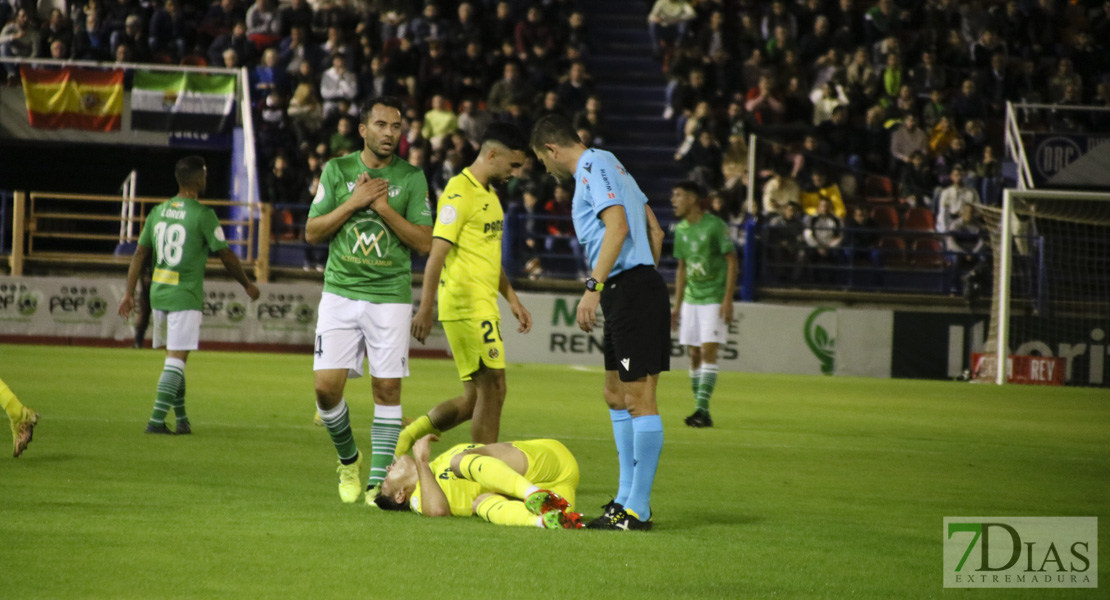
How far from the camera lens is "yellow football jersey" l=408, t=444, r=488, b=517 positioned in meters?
7.14

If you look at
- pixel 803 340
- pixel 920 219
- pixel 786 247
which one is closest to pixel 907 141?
pixel 920 219

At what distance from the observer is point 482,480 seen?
22.8 feet

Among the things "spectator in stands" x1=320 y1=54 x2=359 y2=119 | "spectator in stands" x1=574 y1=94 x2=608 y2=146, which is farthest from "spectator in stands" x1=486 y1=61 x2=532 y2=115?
"spectator in stands" x1=320 y1=54 x2=359 y2=119

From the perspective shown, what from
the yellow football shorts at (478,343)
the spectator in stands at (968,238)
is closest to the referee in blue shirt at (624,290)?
the yellow football shorts at (478,343)

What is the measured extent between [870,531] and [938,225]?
16177mm

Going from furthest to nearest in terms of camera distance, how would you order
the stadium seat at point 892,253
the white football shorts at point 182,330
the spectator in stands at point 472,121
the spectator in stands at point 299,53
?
the spectator in stands at point 299,53 → the spectator in stands at point 472,121 → the stadium seat at point 892,253 → the white football shorts at point 182,330

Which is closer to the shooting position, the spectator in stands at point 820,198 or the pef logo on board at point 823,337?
the pef logo on board at point 823,337

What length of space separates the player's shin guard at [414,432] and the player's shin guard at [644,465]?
Result: 1997 millimetres

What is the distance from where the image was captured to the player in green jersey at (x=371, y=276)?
294 inches

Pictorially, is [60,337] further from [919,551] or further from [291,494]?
[919,551]

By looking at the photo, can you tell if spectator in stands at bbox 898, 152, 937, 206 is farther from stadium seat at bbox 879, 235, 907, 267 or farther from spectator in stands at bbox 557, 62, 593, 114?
spectator in stands at bbox 557, 62, 593, 114

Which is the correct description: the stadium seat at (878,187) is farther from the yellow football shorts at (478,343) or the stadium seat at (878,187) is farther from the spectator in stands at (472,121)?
the yellow football shorts at (478,343)

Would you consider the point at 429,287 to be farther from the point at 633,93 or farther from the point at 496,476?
the point at 633,93

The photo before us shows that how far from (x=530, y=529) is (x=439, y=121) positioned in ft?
59.4
